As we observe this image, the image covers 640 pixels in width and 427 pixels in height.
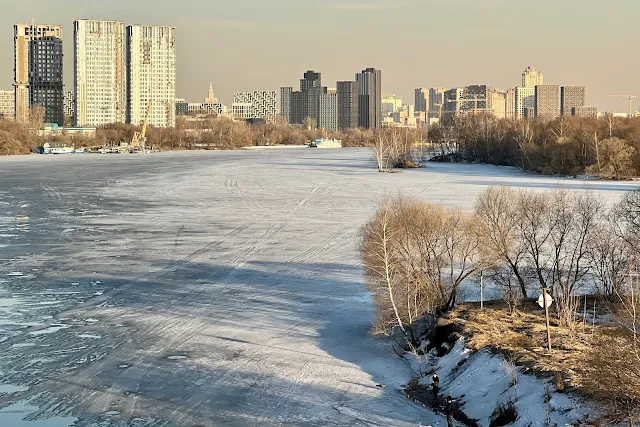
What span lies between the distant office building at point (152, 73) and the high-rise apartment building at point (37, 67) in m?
15.2

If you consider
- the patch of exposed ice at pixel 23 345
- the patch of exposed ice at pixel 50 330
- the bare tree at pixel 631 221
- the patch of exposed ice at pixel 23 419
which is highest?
the bare tree at pixel 631 221

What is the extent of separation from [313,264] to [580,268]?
7.37 m

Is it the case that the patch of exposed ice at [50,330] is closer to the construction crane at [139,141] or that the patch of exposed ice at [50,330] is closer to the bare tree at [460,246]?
the bare tree at [460,246]

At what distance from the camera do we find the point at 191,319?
17.6 meters

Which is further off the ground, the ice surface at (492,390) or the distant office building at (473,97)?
the distant office building at (473,97)

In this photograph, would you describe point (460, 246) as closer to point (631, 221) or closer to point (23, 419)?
point (631, 221)

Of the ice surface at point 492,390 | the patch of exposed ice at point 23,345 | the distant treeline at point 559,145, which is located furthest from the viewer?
the distant treeline at point 559,145

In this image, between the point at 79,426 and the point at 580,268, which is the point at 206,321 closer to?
the point at 79,426

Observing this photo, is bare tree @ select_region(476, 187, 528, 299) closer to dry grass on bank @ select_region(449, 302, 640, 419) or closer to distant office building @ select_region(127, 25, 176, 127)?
dry grass on bank @ select_region(449, 302, 640, 419)

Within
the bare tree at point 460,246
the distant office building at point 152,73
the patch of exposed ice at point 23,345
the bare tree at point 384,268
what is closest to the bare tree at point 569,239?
the bare tree at point 460,246

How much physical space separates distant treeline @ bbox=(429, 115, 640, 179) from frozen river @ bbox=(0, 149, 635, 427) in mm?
22044

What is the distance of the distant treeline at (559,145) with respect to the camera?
55.2 m

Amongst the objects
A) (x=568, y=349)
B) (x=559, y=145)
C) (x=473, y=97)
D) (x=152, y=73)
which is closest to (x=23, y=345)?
(x=568, y=349)

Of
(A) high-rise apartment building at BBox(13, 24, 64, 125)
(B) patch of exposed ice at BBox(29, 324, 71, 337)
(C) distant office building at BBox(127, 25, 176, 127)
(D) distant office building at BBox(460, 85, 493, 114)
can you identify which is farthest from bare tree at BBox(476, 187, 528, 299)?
(D) distant office building at BBox(460, 85, 493, 114)
